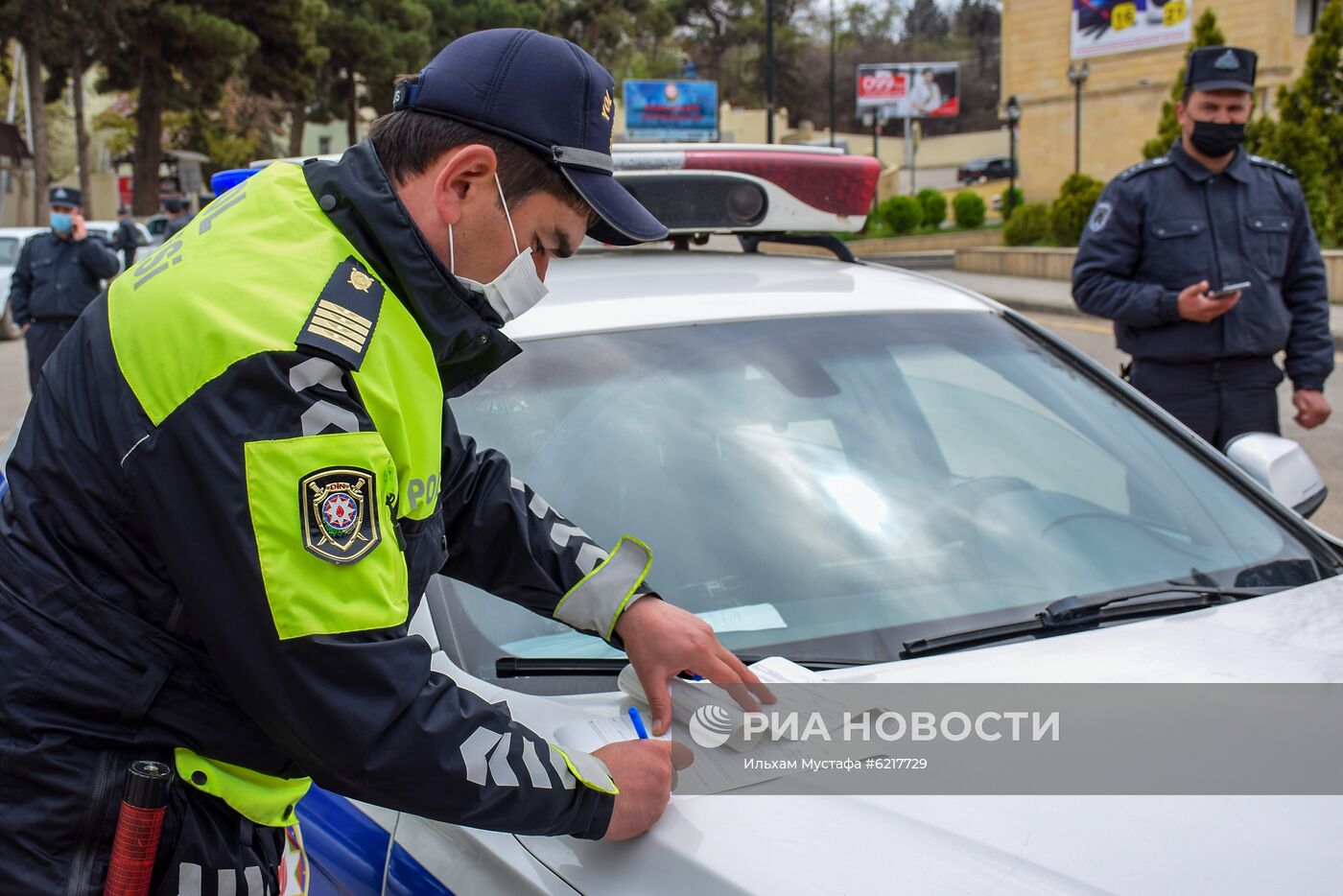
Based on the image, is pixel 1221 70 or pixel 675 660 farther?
pixel 1221 70

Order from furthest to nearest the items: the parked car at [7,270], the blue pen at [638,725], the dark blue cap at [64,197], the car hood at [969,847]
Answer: the parked car at [7,270] < the dark blue cap at [64,197] < the blue pen at [638,725] < the car hood at [969,847]

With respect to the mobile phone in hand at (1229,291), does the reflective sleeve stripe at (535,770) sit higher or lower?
lower

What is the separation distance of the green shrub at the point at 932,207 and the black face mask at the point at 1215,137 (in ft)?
90.5

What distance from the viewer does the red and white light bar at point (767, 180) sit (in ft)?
9.78

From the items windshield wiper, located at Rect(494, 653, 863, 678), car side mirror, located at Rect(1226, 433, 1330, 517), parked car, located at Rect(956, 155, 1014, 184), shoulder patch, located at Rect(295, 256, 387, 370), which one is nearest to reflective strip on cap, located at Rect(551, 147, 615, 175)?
shoulder patch, located at Rect(295, 256, 387, 370)

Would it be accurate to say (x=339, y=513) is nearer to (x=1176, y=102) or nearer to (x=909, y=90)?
(x=1176, y=102)

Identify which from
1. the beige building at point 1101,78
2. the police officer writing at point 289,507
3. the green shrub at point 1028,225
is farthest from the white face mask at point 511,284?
the beige building at point 1101,78

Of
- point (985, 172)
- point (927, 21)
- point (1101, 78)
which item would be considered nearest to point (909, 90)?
point (985, 172)

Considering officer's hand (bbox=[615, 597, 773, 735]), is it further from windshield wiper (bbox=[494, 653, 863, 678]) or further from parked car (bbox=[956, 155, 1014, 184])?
parked car (bbox=[956, 155, 1014, 184])

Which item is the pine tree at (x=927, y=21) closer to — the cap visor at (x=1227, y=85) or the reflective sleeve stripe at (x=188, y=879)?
the cap visor at (x=1227, y=85)

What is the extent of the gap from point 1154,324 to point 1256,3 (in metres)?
31.8

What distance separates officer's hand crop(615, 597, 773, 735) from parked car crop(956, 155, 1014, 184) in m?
49.3

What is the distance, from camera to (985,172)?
50.7 meters

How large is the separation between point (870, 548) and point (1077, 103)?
34.6 m
